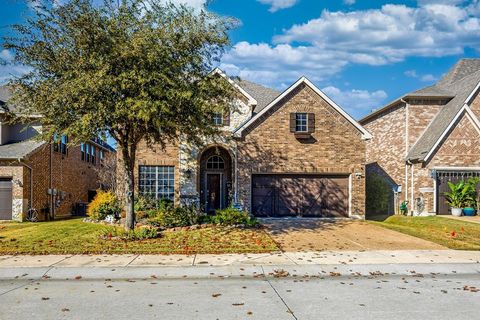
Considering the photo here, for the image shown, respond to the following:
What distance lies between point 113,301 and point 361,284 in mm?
4927

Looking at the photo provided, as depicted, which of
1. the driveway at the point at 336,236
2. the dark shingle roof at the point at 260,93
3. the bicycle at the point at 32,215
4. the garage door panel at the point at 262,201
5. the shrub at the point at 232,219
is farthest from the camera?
the dark shingle roof at the point at 260,93

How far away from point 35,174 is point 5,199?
2.06m

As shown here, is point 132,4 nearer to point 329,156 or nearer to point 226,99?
point 226,99

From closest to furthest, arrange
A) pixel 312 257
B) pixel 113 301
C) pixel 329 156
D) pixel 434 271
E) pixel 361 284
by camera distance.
A: pixel 113 301, pixel 361 284, pixel 434 271, pixel 312 257, pixel 329 156

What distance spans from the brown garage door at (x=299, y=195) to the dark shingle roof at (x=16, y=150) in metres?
11.9

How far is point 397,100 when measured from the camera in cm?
2544

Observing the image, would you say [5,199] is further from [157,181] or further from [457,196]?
[457,196]

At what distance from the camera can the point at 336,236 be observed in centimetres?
1517

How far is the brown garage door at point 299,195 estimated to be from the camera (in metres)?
21.0

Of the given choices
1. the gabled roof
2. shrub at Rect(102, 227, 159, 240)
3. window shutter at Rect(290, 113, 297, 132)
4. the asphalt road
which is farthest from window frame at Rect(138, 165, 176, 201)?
the asphalt road

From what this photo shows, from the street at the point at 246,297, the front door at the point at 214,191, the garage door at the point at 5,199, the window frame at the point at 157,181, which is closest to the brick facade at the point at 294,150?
the window frame at the point at 157,181

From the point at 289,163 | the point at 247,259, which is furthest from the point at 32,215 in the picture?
the point at 247,259

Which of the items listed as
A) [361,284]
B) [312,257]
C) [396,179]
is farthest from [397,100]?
[361,284]

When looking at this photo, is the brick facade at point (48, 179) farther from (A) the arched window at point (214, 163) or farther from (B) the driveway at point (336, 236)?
(B) the driveway at point (336, 236)
